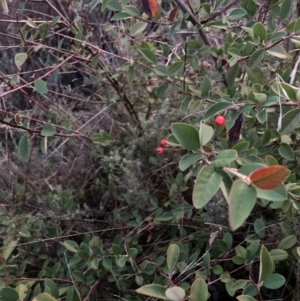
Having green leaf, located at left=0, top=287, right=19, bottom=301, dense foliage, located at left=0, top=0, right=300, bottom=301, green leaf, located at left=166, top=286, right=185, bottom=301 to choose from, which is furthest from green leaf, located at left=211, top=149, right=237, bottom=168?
green leaf, located at left=0, top=287, right=19, bottom=301

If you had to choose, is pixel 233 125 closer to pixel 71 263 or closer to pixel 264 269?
pixel 264 269

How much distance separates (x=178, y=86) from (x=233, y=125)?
1.87 feet

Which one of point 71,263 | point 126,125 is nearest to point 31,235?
point 71,263

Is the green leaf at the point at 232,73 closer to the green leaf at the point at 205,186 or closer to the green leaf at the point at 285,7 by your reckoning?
the green leaf at the point at 285,7

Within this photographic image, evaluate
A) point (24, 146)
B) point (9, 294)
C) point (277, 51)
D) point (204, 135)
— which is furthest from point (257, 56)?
point (9, 294)

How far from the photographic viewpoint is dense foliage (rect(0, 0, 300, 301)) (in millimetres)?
875

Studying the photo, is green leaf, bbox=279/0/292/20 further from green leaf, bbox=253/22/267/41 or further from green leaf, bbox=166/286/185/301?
green leaf, bbox=166/286/185/301

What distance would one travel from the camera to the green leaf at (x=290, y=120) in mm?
832

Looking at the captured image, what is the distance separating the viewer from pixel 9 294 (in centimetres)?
87

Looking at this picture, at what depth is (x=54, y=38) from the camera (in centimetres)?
226

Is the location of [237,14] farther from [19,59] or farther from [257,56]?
[19,59]

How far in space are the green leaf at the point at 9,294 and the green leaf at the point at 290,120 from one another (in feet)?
2.16

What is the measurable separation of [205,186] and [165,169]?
926 mm

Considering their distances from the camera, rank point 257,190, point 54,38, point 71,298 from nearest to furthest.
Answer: point 257,190, point 71,298, point 54,38
